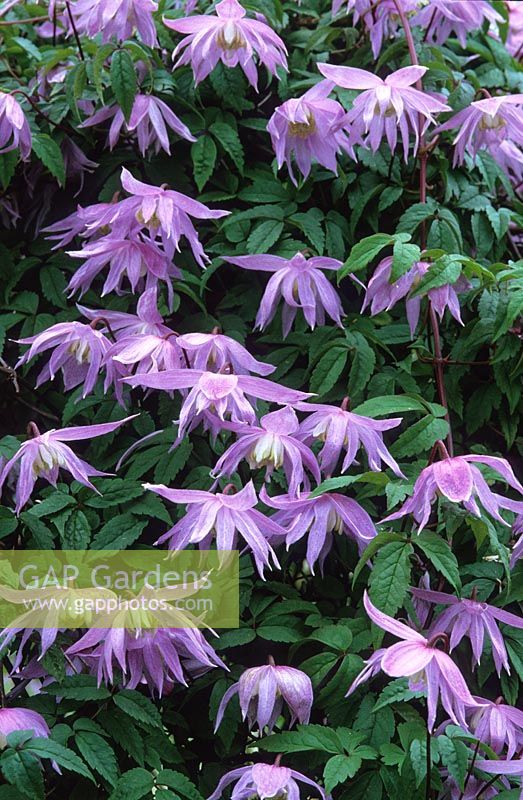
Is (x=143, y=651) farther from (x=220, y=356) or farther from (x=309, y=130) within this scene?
(x=309, y=130)

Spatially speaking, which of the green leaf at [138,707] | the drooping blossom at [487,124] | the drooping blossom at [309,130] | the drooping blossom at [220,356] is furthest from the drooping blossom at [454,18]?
the green leaf at [138,707]

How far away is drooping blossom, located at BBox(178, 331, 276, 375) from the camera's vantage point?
3.85 feet

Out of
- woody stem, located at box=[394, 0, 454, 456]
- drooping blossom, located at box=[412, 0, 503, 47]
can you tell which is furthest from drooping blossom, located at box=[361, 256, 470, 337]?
drooping blossom, located at box=[412, 0, 503, 47]

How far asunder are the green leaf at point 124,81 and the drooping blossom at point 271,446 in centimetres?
55

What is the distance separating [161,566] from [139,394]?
0.30 metres

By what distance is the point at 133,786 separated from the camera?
3.38ft

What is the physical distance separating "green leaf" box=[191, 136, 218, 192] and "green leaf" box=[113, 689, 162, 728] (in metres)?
0.73

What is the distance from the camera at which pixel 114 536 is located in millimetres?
1209

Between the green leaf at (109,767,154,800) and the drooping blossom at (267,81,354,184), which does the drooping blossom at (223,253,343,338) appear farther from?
the green leaf at (109,767,154,800)

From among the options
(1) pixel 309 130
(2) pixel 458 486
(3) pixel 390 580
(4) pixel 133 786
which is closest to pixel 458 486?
(2) pixel 458 486

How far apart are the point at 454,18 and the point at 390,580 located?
3.25ft

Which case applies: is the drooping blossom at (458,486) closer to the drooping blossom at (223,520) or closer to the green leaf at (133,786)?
the drooping blossom at (223,520)

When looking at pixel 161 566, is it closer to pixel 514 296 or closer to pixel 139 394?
pixel 139 394

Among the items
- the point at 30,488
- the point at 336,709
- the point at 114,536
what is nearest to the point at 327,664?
the point at 336,709
